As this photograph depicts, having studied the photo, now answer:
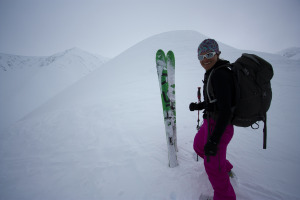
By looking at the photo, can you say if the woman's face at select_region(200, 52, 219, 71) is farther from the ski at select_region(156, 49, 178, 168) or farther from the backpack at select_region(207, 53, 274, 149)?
the ski at select_region(156, 49, 178, 168)

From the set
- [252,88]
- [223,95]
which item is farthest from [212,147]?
[252,88]

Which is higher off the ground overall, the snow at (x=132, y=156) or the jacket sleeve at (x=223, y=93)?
the jacket sleeve at (x=223, y=93)

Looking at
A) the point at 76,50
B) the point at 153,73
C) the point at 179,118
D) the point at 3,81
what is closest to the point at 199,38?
the point at 153,73

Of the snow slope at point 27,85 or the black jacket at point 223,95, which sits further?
the snow slope at point 27,85

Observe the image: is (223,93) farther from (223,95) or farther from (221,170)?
(221,170)

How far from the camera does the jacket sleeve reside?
1629 mm

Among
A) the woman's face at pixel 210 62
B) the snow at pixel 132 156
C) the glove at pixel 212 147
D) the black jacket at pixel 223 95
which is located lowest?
the snow at pixel 132 156

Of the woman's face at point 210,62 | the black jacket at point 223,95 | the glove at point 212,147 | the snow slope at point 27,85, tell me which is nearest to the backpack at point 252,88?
the black jacket at point 223,95

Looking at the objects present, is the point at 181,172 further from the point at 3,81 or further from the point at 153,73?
the point at 3,81

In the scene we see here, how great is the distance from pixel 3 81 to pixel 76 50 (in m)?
55.8

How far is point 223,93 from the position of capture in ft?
5.35

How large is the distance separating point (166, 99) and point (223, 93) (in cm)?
175

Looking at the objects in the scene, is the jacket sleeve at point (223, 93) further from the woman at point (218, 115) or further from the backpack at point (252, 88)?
the backpack at point (252, 88)

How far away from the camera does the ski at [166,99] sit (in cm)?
328
